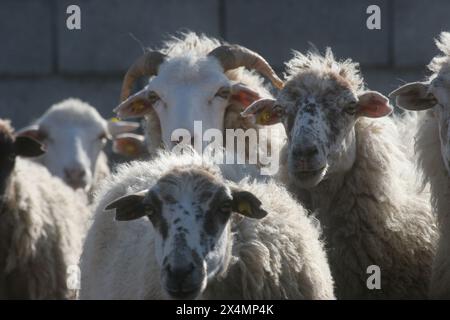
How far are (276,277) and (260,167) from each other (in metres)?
1.45

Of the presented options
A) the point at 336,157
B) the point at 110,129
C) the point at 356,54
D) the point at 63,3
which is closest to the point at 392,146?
the point at 336,157

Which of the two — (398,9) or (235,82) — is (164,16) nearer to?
(398,9)

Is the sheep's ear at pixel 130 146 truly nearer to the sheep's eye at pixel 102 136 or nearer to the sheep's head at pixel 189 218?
the sheep's eye at pixel 102 136

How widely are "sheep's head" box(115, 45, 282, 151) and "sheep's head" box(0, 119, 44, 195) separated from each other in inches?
22.3

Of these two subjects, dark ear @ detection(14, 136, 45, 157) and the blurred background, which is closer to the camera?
dark ear @ detection(14, 136, 45, 157)

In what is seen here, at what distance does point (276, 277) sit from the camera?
183 inches

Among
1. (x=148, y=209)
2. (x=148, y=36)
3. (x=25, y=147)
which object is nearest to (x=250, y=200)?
(x=148, y=209)

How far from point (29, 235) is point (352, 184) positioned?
192cm

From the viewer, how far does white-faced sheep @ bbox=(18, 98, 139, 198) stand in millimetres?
8406

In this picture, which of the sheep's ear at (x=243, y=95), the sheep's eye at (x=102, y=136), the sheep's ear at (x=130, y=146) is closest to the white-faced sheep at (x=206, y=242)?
the sheep's ear at (x=243, y=95)

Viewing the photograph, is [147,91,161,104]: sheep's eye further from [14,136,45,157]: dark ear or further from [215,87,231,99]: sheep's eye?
[14,136,45,157]: dark ear

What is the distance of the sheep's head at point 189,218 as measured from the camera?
4219mm

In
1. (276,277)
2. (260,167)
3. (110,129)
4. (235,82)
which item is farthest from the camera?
(110,129)

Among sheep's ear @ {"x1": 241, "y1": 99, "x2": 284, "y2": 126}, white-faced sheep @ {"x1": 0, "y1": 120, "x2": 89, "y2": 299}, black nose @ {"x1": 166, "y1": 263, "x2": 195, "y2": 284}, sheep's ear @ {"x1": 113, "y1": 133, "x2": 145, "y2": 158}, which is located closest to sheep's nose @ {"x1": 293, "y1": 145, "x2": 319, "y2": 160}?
sheep's ear @ {"x1": 241, "y1": 99, "x2": 284, "y2": 126}
